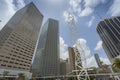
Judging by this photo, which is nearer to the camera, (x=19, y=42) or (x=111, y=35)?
(x=111, y=35)

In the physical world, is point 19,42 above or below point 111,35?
above

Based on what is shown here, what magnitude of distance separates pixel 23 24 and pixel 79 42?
114m

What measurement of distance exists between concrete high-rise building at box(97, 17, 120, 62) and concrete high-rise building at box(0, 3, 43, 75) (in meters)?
91.8

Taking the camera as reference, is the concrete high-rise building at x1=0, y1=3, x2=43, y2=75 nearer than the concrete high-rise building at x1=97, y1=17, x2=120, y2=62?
Yes

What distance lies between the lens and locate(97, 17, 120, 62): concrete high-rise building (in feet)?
349

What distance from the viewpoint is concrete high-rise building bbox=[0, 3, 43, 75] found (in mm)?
105688

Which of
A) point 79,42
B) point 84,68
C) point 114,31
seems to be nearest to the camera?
point 84,68

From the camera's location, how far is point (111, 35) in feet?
374

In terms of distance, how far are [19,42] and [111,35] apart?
104 m

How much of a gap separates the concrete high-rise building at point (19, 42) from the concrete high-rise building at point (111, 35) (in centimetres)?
9185

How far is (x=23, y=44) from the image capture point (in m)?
137

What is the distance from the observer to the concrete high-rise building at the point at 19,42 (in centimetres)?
10569

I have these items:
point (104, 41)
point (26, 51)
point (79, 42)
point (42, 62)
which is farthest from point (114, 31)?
point (42, 62)

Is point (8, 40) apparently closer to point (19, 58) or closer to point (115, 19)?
point (19, 58)
